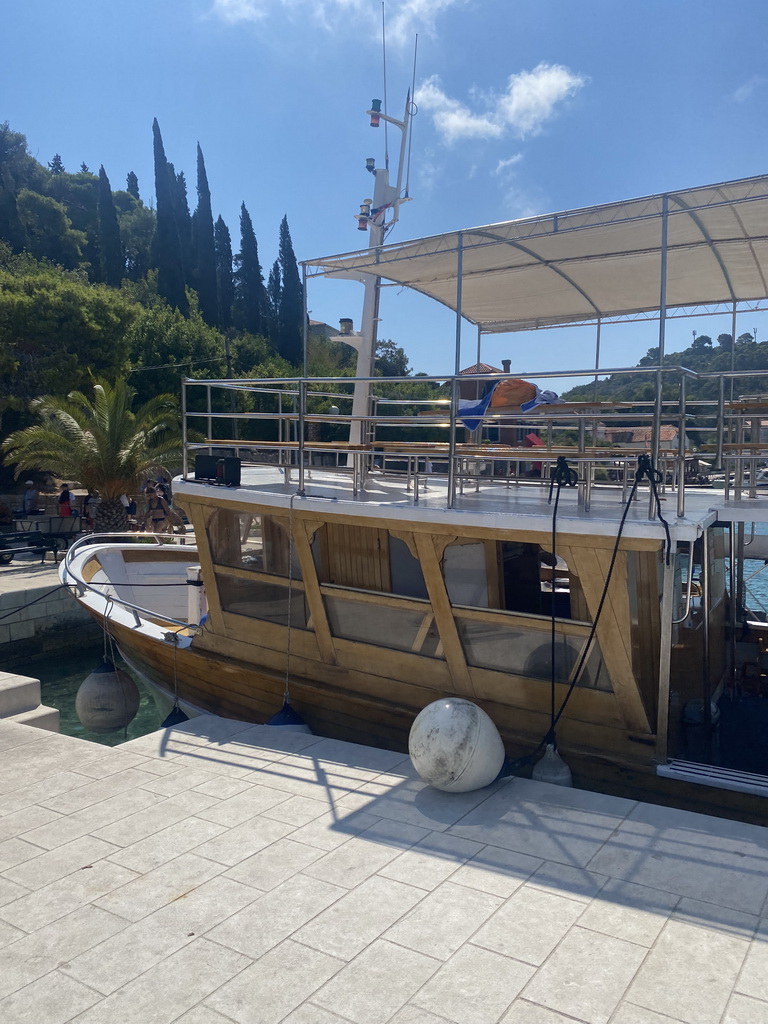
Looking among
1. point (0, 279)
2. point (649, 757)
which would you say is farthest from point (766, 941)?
point (0, 279)

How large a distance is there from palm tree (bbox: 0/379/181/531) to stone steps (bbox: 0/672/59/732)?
33.3 ft

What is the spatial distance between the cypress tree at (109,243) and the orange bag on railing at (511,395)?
178 ft

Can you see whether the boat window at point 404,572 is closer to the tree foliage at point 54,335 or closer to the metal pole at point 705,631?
the metal pole at point 705,631

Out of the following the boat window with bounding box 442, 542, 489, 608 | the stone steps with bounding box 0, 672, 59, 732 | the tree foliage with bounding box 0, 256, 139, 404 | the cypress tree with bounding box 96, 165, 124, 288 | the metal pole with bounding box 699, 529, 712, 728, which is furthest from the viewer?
the cypress tree with bounding box 96, 165, 124, 288

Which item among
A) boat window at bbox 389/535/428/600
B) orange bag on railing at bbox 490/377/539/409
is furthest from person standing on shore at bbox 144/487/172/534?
orange bag on railing at bbox 490/377/539/409

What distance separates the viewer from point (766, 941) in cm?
351

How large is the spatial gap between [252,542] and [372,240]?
4.41m

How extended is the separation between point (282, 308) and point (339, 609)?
59.5 meters

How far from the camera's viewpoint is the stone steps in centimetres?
682

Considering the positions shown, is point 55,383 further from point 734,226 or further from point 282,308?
point 282,308

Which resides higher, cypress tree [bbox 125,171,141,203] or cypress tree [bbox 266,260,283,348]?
cypress tree [bbox 125,171,141,203]

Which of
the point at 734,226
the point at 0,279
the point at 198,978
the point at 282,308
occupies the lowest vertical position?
the point at 198,978

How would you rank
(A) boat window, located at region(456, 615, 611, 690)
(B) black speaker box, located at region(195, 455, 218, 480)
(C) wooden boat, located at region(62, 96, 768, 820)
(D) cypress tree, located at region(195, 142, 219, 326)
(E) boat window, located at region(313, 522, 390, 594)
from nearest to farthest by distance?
(C) wooden boat, located at region(62, 96, 768, 820)
(A) boat window, located at region(456, 615, 611, 690)
(E) boat window, located at region(313, 522, 390, 594)
(B) black speaker box, located at region(195, 455, 218, 480)
(D) cypress tree, located at region(195, 142, 219, 326)

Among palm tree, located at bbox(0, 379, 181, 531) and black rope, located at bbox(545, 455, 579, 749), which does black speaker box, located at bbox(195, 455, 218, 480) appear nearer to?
black rope, located at bbox(545, 455, 579, 749)
